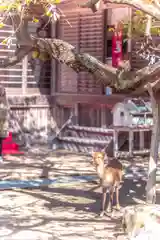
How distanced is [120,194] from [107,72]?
321 centimetres

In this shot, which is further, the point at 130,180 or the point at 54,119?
the point at 54,119

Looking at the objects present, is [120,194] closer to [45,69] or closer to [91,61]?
[91,61]

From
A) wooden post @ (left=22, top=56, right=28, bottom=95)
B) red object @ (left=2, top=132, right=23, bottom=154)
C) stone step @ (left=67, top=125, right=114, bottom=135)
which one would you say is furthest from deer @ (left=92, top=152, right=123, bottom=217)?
wooden post @ (left=22, top=56, right=28, bottom=95)

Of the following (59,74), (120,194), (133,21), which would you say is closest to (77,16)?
(59,74)

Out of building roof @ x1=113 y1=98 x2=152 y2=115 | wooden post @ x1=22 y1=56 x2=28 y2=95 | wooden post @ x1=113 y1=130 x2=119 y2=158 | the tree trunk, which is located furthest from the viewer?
wooden post @ x1=22 y1=56 x2=28 y2=95

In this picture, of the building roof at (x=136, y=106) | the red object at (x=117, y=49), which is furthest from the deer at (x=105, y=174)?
the red object at (x=117, y=49)

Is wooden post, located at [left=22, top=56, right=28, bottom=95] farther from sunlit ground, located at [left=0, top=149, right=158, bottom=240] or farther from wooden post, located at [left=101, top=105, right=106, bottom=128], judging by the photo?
sunlit ground, located at [left=0, top=149, right=158, bottom=240]

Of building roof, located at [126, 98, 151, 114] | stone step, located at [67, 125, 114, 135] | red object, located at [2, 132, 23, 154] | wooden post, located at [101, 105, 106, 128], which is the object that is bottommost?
red object, located at [2, 132, 23, 154]

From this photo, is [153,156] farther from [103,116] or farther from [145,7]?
[103,116]

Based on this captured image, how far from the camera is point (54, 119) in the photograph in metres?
20.5

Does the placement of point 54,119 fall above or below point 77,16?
below

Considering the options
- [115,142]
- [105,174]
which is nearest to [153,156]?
[105,174]

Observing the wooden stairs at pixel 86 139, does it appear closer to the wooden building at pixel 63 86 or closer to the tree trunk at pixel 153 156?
the wooden building at pixel 63 86

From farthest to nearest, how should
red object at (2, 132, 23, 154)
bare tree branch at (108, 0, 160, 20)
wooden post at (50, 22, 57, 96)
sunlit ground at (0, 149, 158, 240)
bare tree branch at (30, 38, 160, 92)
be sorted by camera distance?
wooden post at (50, 22, 57, 96) < red object at (2, 132, 23, 154) < bare tree branch at (30, 38, 160, 92) < sunlit ground at (0, 149, 158, 240) < bare tree branch at (108, 0, 160, 20)
